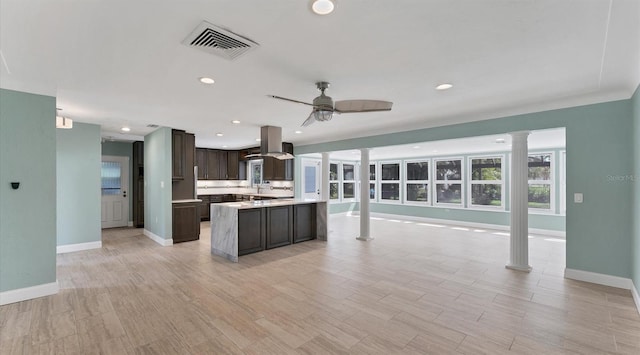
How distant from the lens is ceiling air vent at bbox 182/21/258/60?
1.99 m

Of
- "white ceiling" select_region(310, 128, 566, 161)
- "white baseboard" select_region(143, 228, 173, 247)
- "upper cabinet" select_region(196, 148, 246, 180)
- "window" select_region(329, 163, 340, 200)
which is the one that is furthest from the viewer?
"window" select_region(329, 163, 340, 200)

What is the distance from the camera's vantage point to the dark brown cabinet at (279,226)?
17.9 feet

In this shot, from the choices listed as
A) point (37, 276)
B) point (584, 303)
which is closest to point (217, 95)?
point (37, 276)

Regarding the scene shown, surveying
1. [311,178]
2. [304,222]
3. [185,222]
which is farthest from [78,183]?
[311,178]

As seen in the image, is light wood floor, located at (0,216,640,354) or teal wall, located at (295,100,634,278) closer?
light wood floor, located at (0,216,640,354)

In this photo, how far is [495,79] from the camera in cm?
304

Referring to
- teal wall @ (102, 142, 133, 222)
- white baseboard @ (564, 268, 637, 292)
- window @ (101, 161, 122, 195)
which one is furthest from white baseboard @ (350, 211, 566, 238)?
window @ (101, 161, 122, 195)

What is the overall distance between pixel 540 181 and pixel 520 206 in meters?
4.14

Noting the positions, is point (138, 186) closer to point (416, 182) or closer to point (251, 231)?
point (251, 231)

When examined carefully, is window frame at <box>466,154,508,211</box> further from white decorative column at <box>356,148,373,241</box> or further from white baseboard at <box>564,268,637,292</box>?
white baseboard at <box>564,268,637,292</box>

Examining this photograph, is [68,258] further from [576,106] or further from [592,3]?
[576,106]

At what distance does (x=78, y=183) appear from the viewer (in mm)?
5293

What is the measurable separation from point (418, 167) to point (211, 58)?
8780mm

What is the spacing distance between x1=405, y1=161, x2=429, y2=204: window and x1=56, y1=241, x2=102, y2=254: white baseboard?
8.92 m
